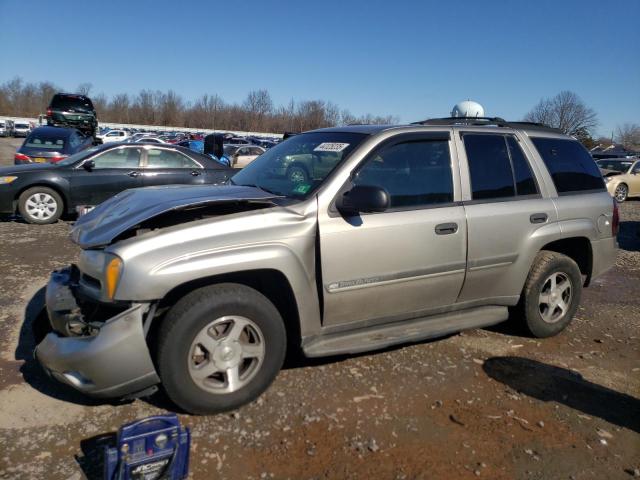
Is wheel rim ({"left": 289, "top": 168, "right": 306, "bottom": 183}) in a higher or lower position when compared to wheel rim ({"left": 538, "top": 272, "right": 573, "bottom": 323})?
higher

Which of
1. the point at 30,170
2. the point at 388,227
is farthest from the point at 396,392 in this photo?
the point at 30,170

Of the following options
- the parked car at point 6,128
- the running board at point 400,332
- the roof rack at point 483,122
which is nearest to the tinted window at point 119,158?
the roof rack at point 483,122

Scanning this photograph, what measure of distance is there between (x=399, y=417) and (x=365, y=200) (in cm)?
137

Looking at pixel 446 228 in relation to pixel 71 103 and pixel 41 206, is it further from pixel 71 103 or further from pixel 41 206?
pixel 71 103

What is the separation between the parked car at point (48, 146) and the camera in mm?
11906

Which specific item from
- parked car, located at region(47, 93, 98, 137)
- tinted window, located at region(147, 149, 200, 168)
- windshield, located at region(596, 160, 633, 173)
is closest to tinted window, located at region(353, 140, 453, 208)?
tinted window, located at region(147, 149, 200, 168)

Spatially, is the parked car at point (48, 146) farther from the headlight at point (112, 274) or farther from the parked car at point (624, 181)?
the parked car at point (624, 181)

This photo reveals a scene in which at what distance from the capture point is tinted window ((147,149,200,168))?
9.06 metres

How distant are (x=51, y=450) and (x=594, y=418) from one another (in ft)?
10.6

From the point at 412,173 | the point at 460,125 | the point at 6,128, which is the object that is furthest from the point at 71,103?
the point at 6,128

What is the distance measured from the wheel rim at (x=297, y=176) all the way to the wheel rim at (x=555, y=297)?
2.32 meters

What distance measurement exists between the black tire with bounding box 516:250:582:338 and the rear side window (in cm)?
62

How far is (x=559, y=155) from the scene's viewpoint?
4.48 metres

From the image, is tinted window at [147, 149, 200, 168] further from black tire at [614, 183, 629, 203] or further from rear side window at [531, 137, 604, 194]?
black tire at [614, 183, 629, 203]
